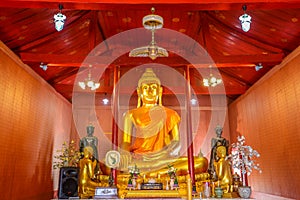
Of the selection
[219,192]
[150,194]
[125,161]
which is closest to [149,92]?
[125,161]

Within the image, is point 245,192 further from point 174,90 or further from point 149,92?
point 174,90

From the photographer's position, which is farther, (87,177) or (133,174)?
(133,174)

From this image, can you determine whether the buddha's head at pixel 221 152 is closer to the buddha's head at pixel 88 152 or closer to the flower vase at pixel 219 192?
the flower vase at pixel 219 192

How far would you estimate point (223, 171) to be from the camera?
5000 millimetres

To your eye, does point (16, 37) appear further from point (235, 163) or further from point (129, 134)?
point (235, 163)

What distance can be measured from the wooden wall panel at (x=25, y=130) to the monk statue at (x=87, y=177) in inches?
44.3

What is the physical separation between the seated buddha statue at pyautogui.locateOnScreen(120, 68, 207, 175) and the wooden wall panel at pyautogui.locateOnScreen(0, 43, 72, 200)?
1.78 m

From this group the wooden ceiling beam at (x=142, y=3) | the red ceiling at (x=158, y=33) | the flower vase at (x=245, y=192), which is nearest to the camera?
the wooden ceiling beam at (x=142, y=3)

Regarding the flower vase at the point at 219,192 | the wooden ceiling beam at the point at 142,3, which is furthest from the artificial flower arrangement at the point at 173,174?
the wooden ceiling beam at the point at 142,3

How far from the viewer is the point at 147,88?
7.01 metres

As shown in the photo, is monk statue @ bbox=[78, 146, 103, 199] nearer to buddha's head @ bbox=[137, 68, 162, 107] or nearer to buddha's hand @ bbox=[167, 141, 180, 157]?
buddha's hand @ bbox=[167, 141, 180, 157]

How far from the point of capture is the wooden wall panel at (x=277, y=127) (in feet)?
16.0

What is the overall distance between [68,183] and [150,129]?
244 cm

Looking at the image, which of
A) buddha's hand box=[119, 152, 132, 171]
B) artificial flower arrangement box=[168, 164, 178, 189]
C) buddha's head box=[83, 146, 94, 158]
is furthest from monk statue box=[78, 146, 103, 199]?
artificial flower arrangement box=[168, 164, 178, 189]
